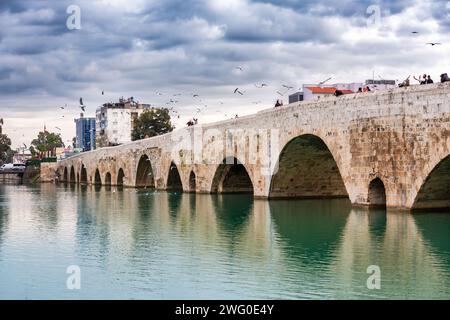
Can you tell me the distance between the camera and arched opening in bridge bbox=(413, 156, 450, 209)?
23514 millimetres

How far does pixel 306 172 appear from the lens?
35125mm

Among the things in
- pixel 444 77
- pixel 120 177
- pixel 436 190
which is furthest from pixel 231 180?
pixel 120 177

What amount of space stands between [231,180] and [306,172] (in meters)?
9.86

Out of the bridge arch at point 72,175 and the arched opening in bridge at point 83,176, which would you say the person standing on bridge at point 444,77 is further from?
the bridge arch at point 72,175

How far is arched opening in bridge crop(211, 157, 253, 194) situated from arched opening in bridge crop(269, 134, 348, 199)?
22.1 ft

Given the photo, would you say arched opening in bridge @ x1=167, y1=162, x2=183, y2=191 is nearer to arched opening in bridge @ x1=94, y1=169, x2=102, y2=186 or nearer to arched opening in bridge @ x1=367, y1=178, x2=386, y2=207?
arched opening in bridge @ x1=94, y1=169, x2=102, y2=186

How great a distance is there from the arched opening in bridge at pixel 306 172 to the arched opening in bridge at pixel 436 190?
7.59 meters

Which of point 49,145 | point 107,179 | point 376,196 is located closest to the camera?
point 376,196

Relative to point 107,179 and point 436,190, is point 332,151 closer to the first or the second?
point 436,190

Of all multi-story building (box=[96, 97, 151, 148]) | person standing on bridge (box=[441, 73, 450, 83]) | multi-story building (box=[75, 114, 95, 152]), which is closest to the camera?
person standing on bridge (box=[441, 73, 450, 83])

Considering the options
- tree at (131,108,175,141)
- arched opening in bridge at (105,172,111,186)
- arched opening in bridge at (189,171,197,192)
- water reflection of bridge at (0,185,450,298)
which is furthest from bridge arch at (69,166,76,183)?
water reflection of bridge at (0,185,450,298)

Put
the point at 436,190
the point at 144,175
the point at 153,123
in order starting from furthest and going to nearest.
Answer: the point at 153,123
the point at 144,175
the point at 436,190
